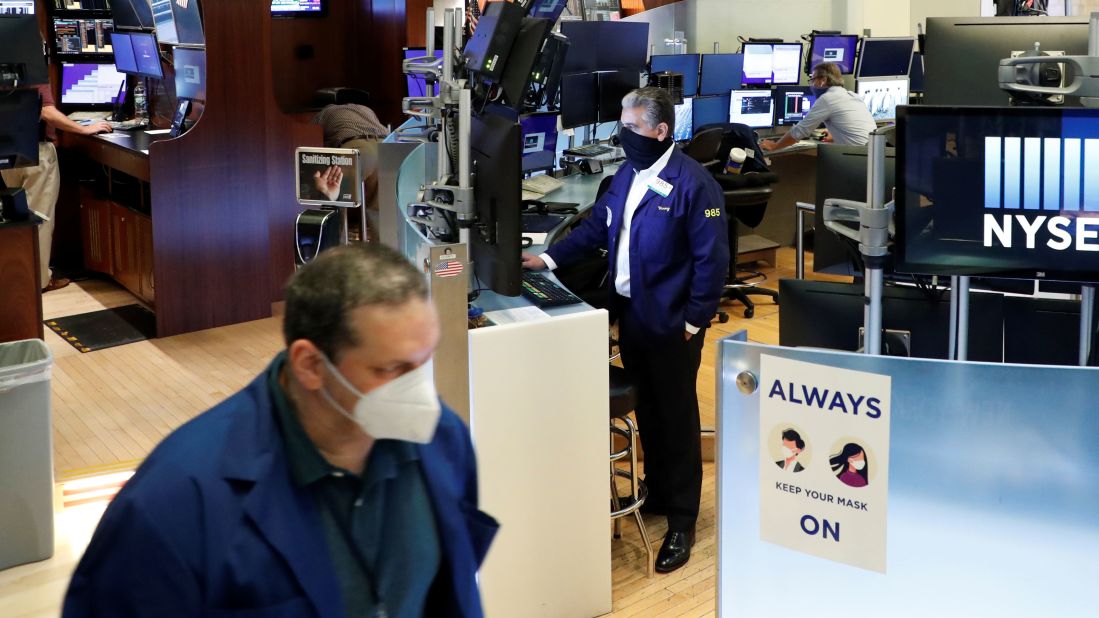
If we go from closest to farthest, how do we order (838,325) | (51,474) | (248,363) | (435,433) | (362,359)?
(362,359)
(435,433)
(838,325)
(51,474)
(248,363)

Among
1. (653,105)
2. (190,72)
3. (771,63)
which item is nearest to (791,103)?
(771,63)

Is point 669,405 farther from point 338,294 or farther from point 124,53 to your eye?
point 124,53

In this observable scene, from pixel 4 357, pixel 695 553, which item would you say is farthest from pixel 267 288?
pixel 695 553

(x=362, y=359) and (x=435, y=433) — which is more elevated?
(x=362, y=359)

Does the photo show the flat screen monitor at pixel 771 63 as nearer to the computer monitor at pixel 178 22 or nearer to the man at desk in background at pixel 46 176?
the computer monitor at pixel 178 22

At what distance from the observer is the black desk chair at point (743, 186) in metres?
6.68

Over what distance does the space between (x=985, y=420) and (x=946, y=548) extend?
0.24 m

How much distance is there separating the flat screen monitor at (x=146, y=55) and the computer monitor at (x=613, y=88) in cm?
268

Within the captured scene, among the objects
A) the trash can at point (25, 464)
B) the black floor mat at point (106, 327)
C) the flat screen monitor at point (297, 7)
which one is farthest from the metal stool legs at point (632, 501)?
the flat screen monitor at point (297, 7)

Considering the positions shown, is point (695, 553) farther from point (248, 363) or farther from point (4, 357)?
point (248, 363)

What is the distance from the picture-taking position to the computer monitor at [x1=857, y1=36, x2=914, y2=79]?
9500 millimetres

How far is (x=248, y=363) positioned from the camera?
587 cm

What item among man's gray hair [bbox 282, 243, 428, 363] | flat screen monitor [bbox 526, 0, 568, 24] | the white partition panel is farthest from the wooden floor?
man's gray hair [bbox 282, 243, 428, 363]

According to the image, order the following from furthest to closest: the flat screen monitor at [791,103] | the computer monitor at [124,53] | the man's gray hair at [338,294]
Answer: the flat screen monitor at [791,103] → the computer monitor at [124,53] → the man's gray hair at [338,294]
